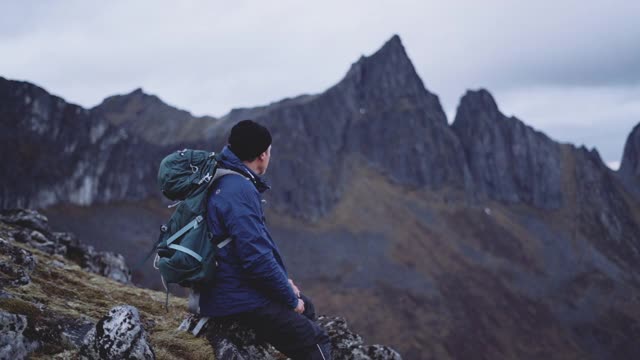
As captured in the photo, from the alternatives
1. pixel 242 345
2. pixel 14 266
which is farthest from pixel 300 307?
pixel 14 266

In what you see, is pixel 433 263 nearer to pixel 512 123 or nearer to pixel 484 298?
pixel 484 298

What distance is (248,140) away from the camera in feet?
33.1

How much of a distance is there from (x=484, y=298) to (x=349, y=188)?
158 ft

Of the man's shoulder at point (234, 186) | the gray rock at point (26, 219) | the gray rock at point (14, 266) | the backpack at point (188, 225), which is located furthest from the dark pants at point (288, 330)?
the gray rock at point (26, 219)

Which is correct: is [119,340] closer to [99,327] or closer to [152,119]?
[99,327]

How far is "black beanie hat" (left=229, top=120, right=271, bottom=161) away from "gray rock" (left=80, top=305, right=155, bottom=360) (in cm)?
379

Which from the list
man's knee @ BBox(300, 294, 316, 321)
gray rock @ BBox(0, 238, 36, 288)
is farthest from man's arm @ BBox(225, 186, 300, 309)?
gray rock @ BBox(0, 238, 36, 288)

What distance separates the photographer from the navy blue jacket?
9.33 meters

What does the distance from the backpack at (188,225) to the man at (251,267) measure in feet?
0.57

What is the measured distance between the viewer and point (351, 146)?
17625cm

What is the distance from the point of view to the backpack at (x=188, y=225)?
9758 mm

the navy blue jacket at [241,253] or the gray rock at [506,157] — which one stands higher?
the gray rock at [506,157]

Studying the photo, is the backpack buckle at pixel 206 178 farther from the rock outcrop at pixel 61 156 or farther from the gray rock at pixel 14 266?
the rock outcrop at pixel 61 156

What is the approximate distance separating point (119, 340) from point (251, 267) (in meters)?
3.09
